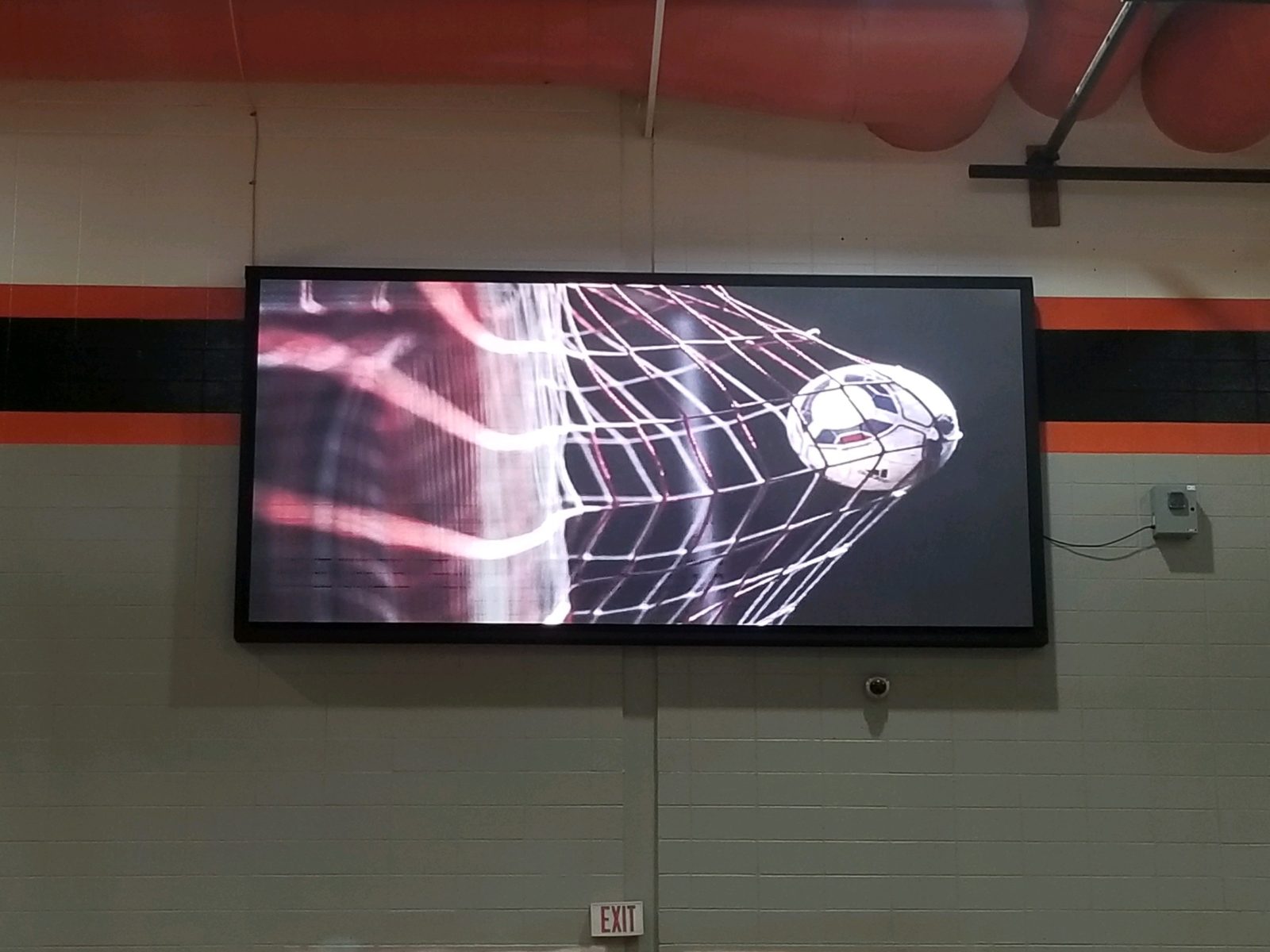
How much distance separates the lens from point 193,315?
3.19 m

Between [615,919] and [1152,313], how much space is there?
92.7 inches

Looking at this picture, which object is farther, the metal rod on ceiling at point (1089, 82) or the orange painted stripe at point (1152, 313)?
the orange painted stripe at point (1152, 313)

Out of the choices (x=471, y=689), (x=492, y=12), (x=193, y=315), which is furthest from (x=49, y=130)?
(x=471, y=689)

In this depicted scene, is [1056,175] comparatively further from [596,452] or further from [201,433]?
[201,433]

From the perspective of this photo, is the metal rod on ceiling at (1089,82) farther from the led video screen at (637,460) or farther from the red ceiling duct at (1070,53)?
the led video screen at (637,460)

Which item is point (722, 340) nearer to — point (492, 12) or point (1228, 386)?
point (492, 12)

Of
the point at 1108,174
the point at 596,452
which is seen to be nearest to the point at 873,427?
the point at 596,452

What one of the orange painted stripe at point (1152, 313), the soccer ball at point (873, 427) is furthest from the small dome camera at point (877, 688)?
the orange painted stripe at point (1152, 313)

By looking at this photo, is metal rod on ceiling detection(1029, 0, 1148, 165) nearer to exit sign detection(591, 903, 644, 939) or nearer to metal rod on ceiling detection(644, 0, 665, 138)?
metal rod on ceiling detection(644, 0, 665, 138)

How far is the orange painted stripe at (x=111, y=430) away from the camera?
313 cm

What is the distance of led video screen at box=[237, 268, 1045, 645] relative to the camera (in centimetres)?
304

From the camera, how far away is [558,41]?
3014 millimetres

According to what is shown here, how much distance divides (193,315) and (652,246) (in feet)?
4.47

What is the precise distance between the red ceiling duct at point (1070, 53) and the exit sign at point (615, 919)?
261 centimetres
